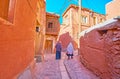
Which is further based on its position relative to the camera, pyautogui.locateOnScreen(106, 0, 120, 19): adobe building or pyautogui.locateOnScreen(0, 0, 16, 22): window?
pyautogui.locateOnScreen(106, 0, 120, 19): adobe building

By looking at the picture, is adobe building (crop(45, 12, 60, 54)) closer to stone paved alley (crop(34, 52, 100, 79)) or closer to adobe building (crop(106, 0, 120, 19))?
adobe building (crop(106, 0, 120, 19))

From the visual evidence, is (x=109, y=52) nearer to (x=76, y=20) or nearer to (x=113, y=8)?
(x=113, y=8)

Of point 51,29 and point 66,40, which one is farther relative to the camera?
point 66,40

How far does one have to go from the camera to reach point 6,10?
245 centimetres

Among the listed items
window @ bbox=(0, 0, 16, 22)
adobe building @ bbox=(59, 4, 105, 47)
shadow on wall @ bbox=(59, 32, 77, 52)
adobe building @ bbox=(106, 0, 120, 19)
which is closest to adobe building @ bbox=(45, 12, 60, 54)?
adobe building @ bbox=(59, 4, 105, 47)

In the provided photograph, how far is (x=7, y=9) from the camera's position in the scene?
2.48 metres

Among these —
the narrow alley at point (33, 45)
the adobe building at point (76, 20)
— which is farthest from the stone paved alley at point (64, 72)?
the adobe building at point (76, 20)

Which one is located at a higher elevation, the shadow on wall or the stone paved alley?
the shadow on wall

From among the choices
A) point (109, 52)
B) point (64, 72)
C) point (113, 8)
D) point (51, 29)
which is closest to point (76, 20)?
point (51, 29)

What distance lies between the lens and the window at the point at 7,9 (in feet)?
7.40

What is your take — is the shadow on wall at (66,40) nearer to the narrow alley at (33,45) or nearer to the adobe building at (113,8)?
the narrow alley at (33,45)

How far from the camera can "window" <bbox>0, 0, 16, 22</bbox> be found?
7.40ft

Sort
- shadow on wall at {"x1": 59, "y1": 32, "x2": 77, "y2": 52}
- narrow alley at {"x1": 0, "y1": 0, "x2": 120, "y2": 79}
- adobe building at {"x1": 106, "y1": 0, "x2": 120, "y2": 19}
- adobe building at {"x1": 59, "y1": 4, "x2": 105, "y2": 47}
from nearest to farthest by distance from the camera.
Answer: narrow alley at {"x1": 0, "y1": 0, "x2": 120, "y2": 79}
adobe building at {"x1": 106, "y1": 0, "x2": 120, "y2": 19}
adobe building at {"x1": 59, "y1": 4, "x2": 105, "y2": 47}
shadow on wall at {"x1": 59, "y1": 32, "x2": 77, "y2": 52}

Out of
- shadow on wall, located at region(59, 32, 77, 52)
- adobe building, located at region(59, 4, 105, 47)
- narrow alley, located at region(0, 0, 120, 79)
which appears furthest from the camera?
shadow on wall, located at region(59, 32, 77, 52)
